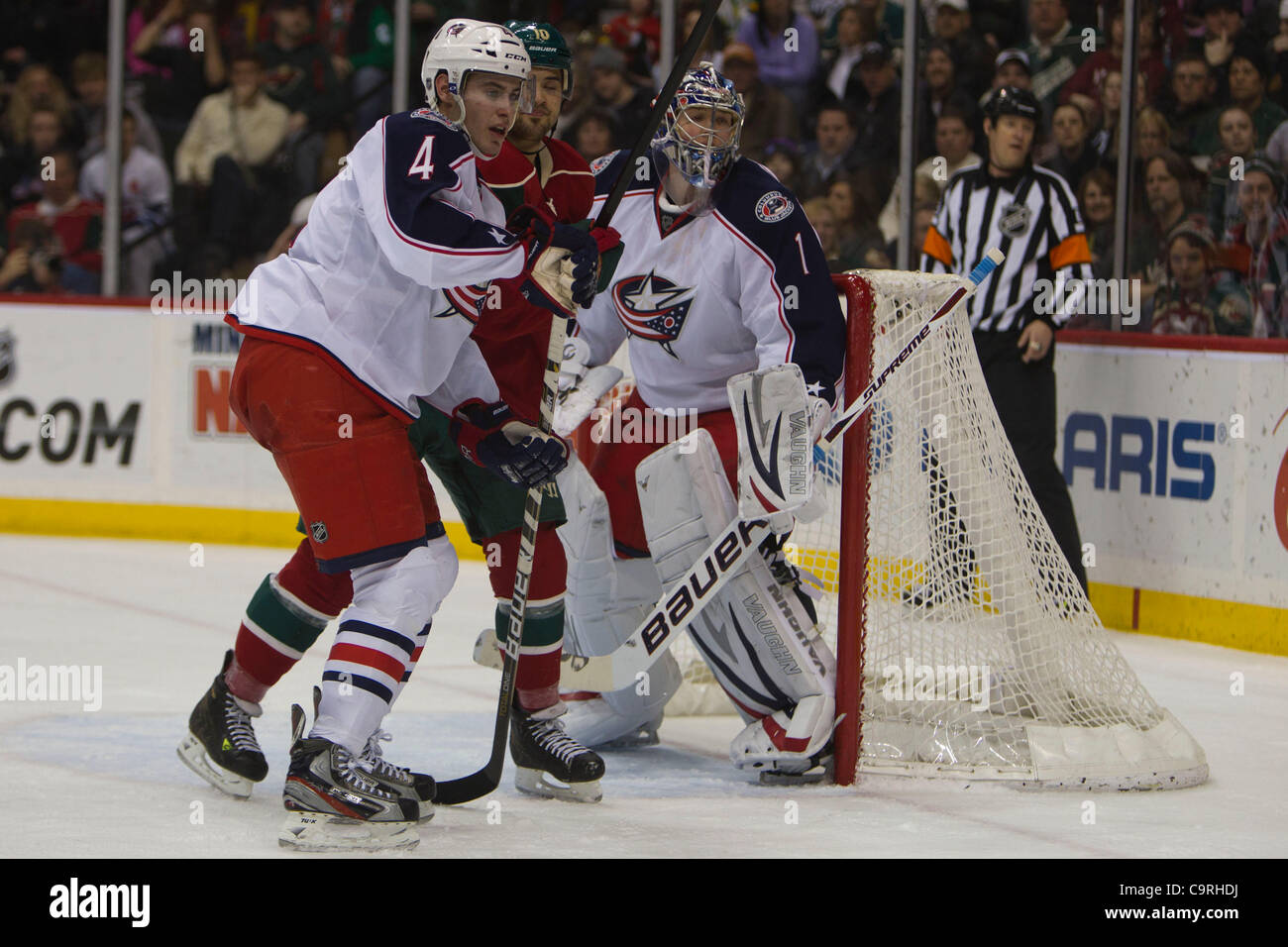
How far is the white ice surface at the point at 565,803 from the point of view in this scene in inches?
103

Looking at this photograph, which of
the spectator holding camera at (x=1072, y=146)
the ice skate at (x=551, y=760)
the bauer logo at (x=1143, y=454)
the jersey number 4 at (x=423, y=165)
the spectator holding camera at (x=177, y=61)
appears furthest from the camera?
the spectator holding camera at (x=177, y=61)

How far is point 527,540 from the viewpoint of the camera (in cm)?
281

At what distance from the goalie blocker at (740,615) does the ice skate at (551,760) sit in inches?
11.8

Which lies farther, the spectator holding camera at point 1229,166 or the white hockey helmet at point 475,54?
the spectator holding camera at point 1229,166

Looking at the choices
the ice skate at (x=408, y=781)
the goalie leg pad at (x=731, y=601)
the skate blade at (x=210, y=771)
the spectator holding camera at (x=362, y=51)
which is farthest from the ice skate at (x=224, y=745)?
the spectator holding camera at (x=362, y=51)

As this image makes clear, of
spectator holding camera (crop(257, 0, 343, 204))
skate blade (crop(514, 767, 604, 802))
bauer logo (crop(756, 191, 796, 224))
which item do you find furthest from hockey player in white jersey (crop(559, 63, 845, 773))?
spectator holding camera (crop(257, 0, 343, 204))

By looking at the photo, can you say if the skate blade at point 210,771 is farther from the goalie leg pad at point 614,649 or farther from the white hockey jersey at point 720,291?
the white hockey jersey at point 720,291

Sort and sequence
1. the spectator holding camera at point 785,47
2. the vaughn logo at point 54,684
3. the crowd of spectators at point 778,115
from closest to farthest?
1. the vaughn logo at point 54,684
2. the crowd of spectators at point 778,115
3. the spectator holding camera at point 785,47

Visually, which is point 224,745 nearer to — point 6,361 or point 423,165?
point 423,165

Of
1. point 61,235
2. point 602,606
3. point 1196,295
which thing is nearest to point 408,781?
point 602,606

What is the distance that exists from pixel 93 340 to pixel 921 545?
3657 millimetres

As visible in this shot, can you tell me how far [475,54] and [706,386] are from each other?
3.04 feet

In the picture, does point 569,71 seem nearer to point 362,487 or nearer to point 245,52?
point 362,487
